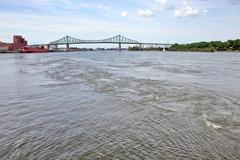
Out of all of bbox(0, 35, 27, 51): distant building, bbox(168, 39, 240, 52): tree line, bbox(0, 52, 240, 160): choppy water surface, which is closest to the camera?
bbox(0, 52, 240, 160): choppy water surface

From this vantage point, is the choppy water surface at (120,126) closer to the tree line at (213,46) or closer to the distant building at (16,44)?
the tree line at (213,46)

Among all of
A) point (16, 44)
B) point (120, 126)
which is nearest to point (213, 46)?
point (16, 44)

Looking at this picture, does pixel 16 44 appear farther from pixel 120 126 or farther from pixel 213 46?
pixel 120 126

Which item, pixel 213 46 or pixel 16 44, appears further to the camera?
pixel 16 44

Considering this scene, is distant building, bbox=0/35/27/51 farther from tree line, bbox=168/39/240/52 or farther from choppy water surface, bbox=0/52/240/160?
choppy water surface, bbox=0/52/240/160

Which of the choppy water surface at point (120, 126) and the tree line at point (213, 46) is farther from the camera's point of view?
the tree line at point (213, 46)

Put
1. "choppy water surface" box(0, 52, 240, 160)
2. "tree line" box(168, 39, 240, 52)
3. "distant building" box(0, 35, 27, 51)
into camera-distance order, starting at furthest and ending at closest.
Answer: "distant building" box(0, 35, 27, 51), "tree line" box(168, 39, 240, 52), "choppy water surface" box(0, 52, 240, 160)

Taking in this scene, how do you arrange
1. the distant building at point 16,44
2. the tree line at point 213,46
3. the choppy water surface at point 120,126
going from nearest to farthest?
the choppy water surface at point 120,126, the tree line at point 213,46, the distant building at point 16,44

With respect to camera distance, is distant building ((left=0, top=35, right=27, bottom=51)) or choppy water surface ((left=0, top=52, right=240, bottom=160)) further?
distant building ((left=0, top=35, right=27, bottom=51))

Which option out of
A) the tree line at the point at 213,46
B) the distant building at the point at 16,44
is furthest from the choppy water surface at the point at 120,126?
the distant building at the point at 16,44

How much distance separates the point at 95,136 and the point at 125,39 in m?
178

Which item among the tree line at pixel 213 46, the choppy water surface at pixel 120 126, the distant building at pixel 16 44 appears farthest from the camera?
the distant building at pixel 16 44

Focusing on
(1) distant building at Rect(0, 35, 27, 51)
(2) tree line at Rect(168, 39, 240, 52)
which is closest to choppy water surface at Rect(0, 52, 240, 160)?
(2) tree line at Rect(168, 39, 240, 52)

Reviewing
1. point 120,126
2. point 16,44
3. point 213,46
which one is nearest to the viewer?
point 120,126
